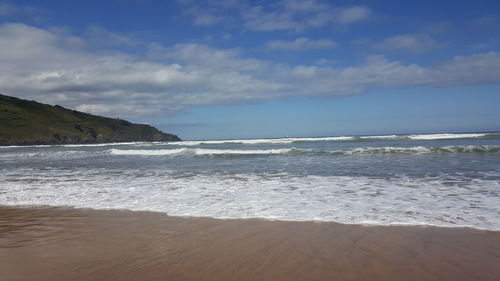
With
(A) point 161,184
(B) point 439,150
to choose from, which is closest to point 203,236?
(A) point 161,184

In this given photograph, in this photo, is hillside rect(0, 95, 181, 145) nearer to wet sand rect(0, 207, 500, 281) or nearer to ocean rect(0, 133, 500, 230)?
ocean rect(0, 133, 500, 230)

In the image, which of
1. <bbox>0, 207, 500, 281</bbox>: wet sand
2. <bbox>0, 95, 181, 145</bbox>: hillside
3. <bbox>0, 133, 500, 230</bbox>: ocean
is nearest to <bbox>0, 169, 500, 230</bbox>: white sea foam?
<bbox>0, 133, 500, 230</bbox>: ocean

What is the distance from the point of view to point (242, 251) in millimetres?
3867

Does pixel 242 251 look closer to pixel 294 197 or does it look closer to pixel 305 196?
pixel 294 197

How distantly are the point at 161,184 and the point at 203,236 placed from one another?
206 inches

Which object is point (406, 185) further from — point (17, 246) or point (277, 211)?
point (17, 246)

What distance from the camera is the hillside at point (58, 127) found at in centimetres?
7661

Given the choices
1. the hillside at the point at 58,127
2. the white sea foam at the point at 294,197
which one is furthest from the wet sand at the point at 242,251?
the hillside at the point at 58,127

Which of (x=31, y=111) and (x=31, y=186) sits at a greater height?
(x=31, y=111)

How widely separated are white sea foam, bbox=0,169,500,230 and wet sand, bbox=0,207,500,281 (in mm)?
557

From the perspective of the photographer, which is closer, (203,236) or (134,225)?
(203,236)

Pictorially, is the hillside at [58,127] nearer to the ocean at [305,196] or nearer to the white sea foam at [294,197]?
the ocean at [305,196]

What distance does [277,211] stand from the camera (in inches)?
228

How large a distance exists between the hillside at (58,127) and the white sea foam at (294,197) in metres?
76.8
